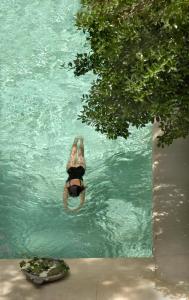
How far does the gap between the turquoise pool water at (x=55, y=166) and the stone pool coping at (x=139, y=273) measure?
779 millimetres

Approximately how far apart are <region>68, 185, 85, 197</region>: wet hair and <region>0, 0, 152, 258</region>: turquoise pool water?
2.15 ft

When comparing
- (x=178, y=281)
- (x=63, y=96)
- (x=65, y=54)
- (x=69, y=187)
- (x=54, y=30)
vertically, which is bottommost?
(x=178, y=281)

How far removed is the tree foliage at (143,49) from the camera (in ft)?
21.8

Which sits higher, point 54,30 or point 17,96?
point 54,30

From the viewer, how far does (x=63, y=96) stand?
15.3 m

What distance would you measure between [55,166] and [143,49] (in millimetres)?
6532

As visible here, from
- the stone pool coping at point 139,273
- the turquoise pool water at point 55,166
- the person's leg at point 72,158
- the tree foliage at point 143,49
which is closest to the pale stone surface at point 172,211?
the stone pool coping at point 139,273

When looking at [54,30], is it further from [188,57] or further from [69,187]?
[188,57]

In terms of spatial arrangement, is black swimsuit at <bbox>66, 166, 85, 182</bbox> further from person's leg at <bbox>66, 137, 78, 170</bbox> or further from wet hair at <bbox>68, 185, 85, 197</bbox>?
wet hair at <bbox>68, 185, 85, 197</bbox>

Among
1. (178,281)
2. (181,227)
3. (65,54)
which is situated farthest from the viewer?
(65,54)

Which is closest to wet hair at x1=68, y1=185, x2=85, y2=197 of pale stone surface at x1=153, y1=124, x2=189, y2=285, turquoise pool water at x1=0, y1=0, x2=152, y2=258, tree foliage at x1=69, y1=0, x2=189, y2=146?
turquoise pool water at x1=0, y1=0, x2=152, y2=258

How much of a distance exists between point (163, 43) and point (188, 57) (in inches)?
13.8

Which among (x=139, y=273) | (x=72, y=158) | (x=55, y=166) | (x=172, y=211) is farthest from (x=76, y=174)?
(x=139, y=273)

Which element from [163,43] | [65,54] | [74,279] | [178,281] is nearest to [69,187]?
[74,279]
